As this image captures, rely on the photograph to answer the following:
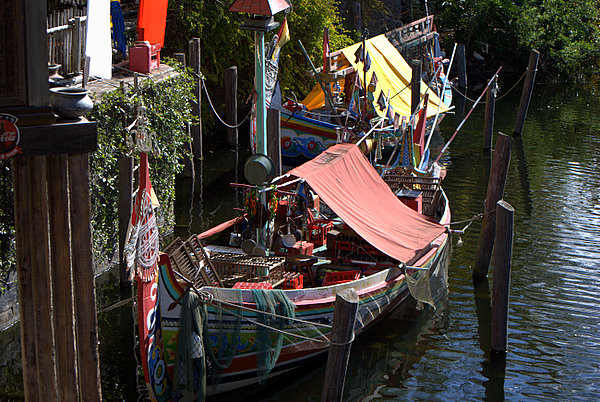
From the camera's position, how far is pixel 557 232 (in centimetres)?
1603

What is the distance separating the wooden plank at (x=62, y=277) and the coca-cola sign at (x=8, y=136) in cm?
40

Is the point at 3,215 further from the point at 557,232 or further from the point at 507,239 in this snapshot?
the point at 557,232

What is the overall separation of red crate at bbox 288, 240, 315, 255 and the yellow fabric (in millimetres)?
9479

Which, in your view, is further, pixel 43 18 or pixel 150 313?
pixel 150 313

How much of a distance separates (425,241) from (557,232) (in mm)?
5643

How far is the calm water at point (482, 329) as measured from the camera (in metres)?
10.3

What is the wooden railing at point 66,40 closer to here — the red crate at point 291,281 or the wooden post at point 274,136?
the wooden post at point 274,136

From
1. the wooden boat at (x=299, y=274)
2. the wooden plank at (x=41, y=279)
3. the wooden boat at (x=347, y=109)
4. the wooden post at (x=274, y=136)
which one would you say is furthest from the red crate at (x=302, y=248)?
the wooden boat at (x=347, y=109)

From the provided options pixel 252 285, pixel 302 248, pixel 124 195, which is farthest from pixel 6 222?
pixel 302 248

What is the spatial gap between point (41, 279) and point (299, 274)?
559 cm

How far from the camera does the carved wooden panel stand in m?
5.39

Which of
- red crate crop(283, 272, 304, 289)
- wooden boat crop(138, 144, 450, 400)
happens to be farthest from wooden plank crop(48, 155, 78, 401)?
red crate crop(283, 272, 304, 289)

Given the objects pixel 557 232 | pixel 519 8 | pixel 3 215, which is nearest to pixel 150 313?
pixel 3 215

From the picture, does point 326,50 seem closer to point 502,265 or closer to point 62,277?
point 502,265
